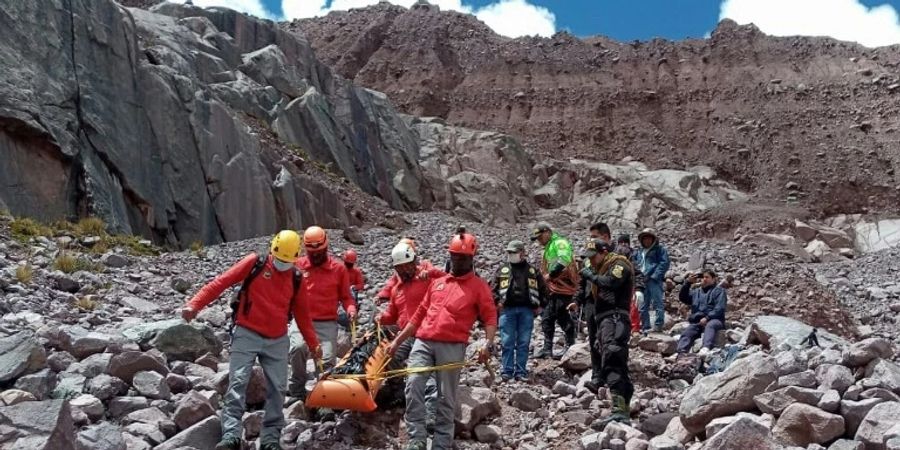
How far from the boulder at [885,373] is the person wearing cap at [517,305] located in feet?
10.7

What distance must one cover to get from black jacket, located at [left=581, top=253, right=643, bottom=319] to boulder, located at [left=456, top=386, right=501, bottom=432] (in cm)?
125

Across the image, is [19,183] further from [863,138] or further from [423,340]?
[863,138]

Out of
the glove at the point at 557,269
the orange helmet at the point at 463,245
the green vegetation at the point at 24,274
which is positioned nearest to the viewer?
the orange helmet at the point at 463,245

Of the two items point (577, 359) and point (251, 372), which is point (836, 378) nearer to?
point (577, 359)

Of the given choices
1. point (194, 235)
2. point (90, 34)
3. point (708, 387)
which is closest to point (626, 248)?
point (708, 387)

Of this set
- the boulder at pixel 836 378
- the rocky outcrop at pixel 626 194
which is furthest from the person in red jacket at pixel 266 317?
the rocky outcrop at pixel 626 194

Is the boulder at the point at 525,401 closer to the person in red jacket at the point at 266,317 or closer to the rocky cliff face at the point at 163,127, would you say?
the person in red jacket at the point at 266,317

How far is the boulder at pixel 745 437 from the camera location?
4629 mm

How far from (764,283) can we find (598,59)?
1623 inches

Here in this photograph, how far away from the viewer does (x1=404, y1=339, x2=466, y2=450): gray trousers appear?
5516 millimetres

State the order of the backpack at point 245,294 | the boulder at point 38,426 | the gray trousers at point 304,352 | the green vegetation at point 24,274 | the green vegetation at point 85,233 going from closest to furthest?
the boulder at point 38,426
the backpack at point 245,294
the gray trousers at point 304,352
the green vegetation at point 24,274
the green vegetation at point 85,233

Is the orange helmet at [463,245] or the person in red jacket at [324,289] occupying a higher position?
the orange helmet at [463,245]

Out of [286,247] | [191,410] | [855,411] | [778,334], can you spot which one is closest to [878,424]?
[855,411]

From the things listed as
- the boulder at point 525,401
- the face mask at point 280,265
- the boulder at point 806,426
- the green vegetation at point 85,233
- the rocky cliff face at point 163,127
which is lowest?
the boulder at point 525,401
